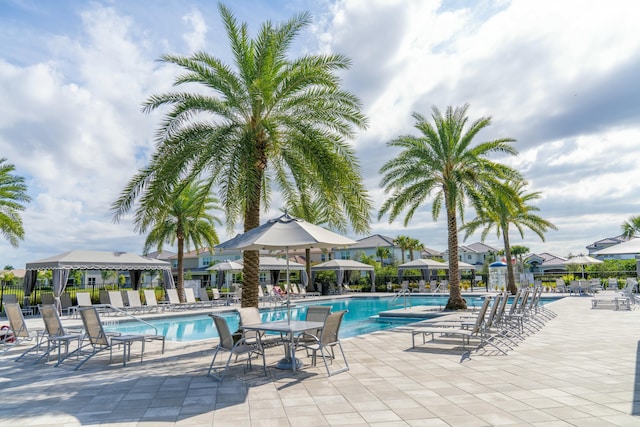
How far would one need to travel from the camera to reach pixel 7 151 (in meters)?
19.4

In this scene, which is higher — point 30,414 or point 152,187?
point 152,187

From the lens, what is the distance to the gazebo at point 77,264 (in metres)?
17.6

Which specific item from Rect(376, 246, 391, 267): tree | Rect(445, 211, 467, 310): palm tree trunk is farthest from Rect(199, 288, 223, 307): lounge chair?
Rect(376, 246, 391, 267): tree

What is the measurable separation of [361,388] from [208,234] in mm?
21676

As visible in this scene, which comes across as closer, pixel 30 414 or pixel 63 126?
pixel 30 414

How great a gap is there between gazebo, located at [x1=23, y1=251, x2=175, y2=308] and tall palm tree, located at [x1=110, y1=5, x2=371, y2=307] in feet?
32.9

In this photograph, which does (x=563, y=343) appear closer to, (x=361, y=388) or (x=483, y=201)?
(x=361, y=388)

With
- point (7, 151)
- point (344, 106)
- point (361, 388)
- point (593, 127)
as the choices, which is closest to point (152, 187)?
point (344, 106)

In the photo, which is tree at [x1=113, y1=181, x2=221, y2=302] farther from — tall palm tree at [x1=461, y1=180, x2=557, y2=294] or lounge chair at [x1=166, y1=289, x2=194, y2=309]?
tall palm tree at [x1=461, y1=180, x2=557, y2=294]

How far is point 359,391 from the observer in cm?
563

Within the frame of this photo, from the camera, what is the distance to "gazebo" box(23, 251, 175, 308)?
17.6 metres

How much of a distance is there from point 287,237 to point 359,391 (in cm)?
292

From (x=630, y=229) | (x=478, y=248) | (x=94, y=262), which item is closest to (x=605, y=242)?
(x=478, y=248)

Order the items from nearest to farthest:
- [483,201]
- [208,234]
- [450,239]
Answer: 1. [483,201]
2. [450,239]
3. [208,234]
